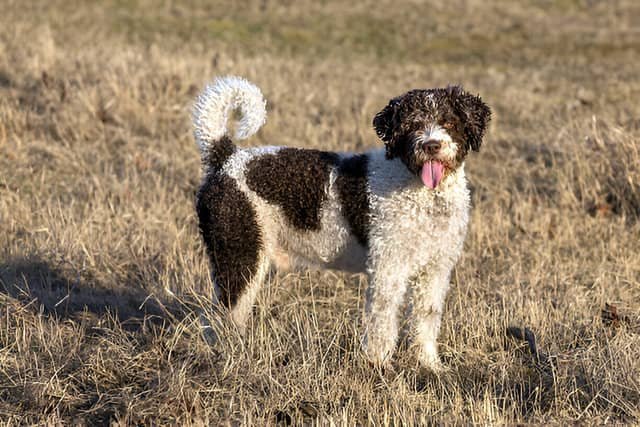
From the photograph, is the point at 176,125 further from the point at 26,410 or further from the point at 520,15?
the point at 520,15

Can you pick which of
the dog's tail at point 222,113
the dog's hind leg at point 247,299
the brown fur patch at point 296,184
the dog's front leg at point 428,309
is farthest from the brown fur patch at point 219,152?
the dog's front leg at point 428,309

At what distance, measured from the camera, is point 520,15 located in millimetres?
31797

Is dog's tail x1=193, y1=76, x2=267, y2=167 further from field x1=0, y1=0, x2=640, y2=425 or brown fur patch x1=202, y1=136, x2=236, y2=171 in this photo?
field x1=0, y1=0, x2=640, y2=425

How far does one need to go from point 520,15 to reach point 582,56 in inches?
355

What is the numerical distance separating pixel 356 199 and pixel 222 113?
1.18 meters

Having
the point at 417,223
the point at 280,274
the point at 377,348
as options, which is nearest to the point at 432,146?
the point at 417,223

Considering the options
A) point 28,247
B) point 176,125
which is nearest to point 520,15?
point 176,125

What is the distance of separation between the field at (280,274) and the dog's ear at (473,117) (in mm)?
1376

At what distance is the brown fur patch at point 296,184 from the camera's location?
5539mm

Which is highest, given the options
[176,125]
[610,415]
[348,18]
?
[610,415]

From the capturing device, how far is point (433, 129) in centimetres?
509

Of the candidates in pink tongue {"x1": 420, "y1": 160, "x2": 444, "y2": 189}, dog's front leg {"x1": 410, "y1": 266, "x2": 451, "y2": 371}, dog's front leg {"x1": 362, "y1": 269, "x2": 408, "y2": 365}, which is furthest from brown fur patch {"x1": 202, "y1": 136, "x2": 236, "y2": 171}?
dog's front leg {"x1": 410, "y1": 266, "x2": 451, "y2": 371}

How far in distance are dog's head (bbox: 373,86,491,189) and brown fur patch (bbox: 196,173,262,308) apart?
105 centimetres

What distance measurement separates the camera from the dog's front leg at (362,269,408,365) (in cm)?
530
